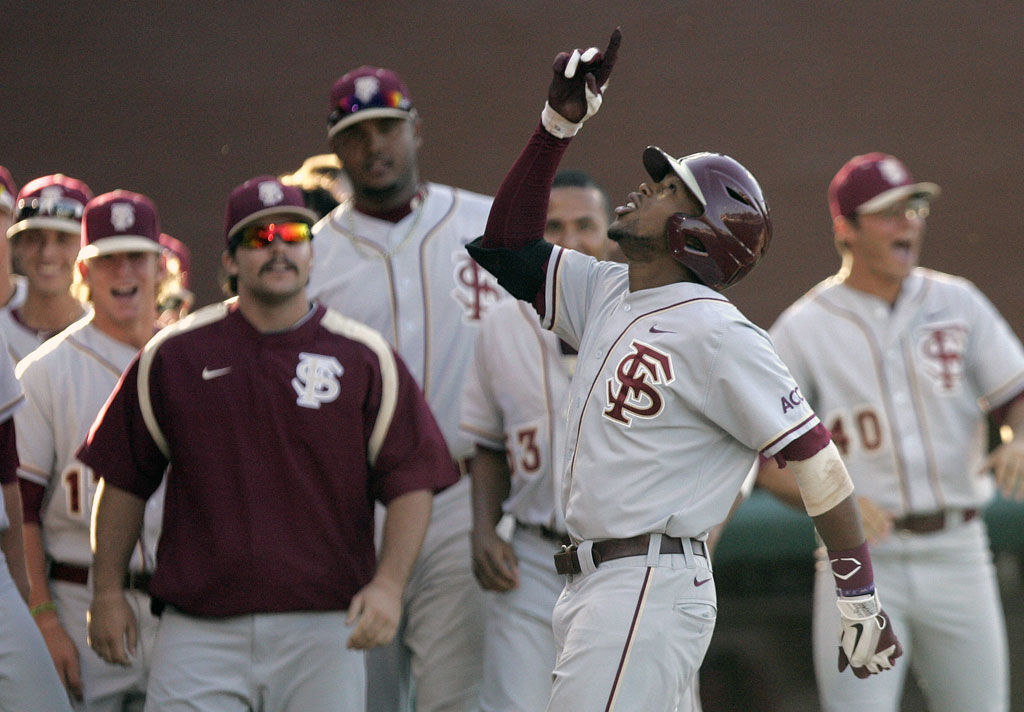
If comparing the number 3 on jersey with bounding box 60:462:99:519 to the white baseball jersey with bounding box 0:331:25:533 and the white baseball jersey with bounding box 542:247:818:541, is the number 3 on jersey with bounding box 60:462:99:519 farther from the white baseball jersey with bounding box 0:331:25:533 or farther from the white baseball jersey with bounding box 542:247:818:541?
the white baseball jersey with bounding box 542:247:818:541

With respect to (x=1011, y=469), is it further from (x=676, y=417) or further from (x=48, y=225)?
(x=48, y=225)

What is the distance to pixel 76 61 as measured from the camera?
21.5ft

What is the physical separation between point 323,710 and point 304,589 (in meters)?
0.28

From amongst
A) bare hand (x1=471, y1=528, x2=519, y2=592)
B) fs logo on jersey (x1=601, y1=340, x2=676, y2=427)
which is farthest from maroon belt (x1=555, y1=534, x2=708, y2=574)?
bare hand (x1=471, y1=528, x2=519, y2=592)

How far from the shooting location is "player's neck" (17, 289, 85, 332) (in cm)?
470

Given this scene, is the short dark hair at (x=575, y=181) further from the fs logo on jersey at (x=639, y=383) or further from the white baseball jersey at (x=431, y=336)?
the fs logo on jersey at (x=639, y=383)

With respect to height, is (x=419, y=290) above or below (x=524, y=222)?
below

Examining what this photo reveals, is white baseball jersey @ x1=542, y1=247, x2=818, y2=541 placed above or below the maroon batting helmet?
below

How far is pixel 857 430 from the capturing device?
15.6ft

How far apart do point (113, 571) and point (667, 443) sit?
1468mm

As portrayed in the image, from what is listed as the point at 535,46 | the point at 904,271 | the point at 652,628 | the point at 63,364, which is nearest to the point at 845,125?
the point at 535,46

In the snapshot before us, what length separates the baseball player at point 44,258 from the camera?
467 centimetres

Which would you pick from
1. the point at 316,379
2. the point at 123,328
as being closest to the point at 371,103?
the point at 123,328

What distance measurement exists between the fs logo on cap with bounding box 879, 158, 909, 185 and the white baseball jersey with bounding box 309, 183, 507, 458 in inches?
59.3
